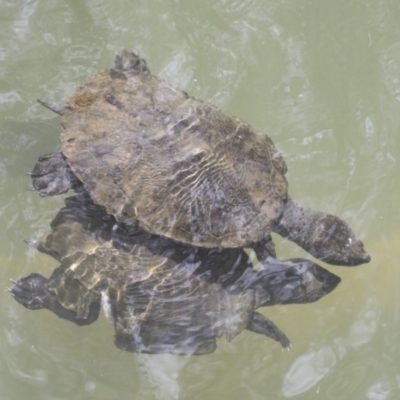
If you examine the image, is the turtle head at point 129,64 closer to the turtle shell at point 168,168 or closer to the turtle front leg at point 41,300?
the turtle shell at point 168,168

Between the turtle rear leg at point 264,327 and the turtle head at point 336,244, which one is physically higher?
the turtle head at point 336,244

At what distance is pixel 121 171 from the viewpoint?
290 cm

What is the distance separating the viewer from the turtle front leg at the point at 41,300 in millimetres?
3361

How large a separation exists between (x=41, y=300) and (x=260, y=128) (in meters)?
2.00

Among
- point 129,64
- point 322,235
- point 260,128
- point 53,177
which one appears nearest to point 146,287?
point 53,177

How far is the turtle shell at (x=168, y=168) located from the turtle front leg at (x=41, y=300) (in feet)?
2.64

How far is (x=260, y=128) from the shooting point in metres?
4.18

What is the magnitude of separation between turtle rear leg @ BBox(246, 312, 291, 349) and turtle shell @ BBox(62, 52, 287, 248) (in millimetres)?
579

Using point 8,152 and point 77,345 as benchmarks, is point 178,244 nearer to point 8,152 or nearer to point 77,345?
point 77,345

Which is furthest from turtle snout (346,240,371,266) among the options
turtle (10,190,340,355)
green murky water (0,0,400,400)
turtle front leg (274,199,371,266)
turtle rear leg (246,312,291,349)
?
turtle rear leg (246,312,291,349)

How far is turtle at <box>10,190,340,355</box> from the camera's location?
10.4 ft

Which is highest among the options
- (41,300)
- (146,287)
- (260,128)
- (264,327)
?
(260,128)

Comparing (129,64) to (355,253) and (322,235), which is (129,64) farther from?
(355,253)

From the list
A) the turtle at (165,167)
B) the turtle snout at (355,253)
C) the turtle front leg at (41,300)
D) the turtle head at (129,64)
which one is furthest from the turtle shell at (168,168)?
the turtle front leg at (41,300)
